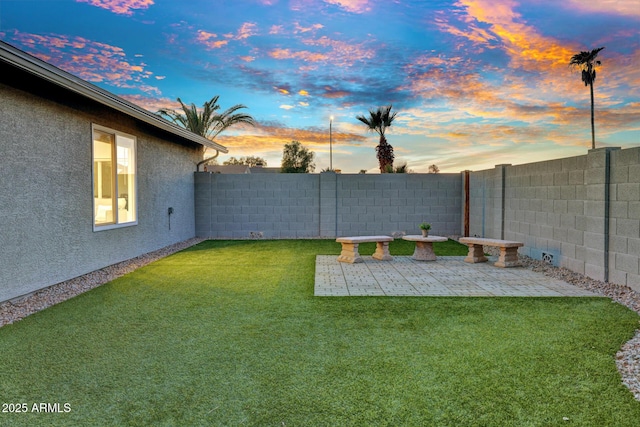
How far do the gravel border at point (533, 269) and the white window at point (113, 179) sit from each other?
898mm

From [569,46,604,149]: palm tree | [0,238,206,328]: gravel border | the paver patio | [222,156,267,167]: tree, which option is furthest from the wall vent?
[222,156,267,167]: tree

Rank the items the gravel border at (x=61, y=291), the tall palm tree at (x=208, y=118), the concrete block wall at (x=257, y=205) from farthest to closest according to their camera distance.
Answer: the tall palm tree at (x=208, y=118) → the concrete block wall at (x=257, y=205) → the gravel border at (x=61, y=291)

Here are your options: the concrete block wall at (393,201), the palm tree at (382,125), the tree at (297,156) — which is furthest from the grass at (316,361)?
the tree at (297,156)

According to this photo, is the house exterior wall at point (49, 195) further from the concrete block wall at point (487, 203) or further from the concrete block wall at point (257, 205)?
the concrete block wall at point (487, 203)

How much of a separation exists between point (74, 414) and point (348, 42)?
33.5ft

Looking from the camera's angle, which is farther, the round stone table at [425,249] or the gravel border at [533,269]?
the round stone table at [425,249]

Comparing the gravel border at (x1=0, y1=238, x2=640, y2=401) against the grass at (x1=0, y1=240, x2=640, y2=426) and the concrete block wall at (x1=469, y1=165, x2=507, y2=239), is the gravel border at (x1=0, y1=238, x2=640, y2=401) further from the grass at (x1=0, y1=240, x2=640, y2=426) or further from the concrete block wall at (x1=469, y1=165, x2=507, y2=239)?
the concrete block wall at (x1=469, y1=165, x2=507, y2=239)

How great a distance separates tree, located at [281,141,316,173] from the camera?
2916 centimetres

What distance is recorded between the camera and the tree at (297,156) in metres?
29.2

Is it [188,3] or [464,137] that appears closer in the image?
[188,3]

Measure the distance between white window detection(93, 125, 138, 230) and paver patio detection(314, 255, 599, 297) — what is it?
13.3 ft

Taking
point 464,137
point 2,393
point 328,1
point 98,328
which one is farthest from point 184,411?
point 464,137

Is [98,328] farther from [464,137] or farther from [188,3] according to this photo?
[464,137]

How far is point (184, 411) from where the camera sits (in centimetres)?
236
